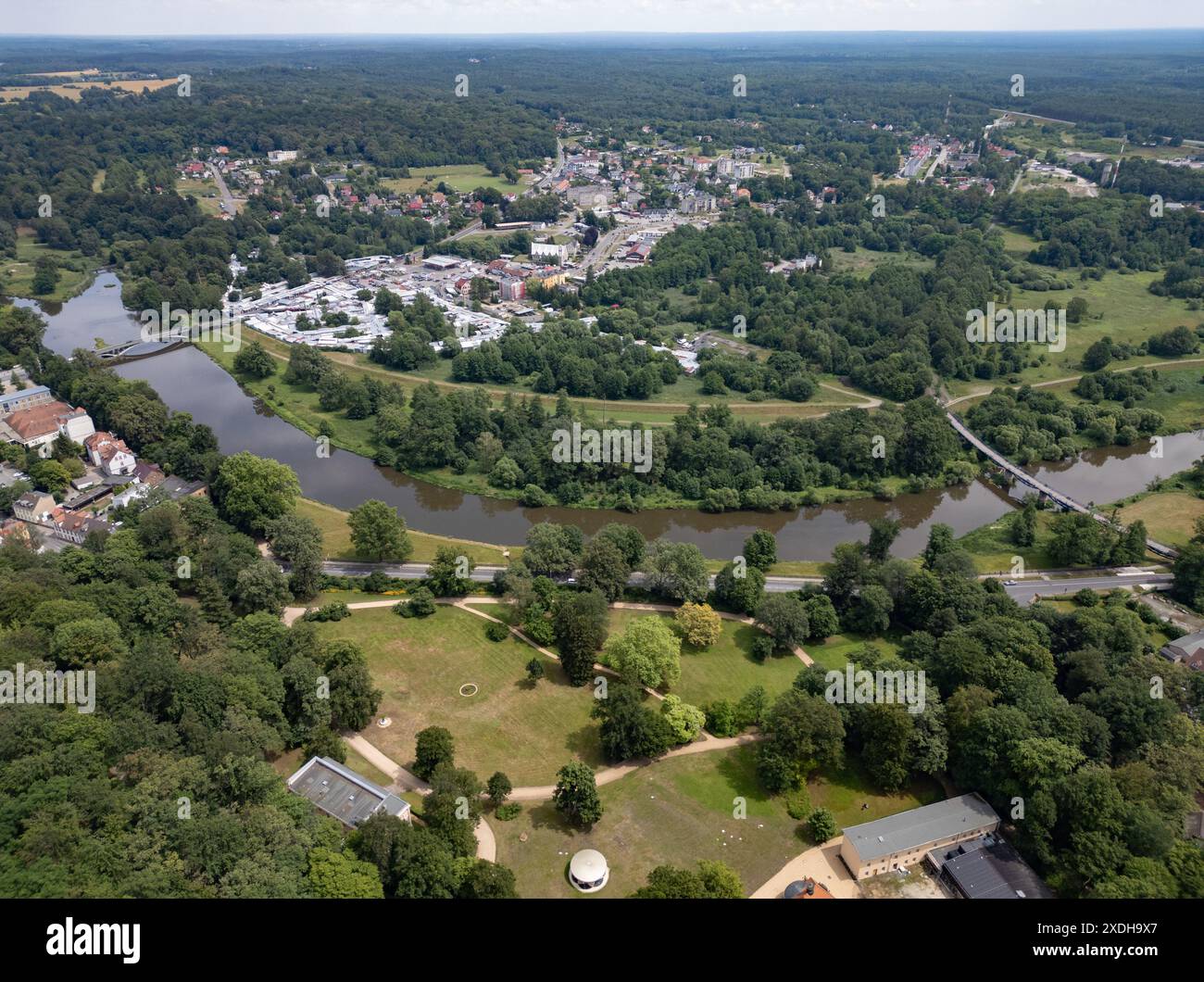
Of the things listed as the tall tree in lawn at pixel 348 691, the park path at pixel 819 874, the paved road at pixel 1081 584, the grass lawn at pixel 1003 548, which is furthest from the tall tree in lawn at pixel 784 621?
the tall tree in lawn at pixel 348 691

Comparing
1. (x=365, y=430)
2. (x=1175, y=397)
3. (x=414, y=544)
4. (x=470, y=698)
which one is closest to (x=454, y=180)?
(x=365, y=430)

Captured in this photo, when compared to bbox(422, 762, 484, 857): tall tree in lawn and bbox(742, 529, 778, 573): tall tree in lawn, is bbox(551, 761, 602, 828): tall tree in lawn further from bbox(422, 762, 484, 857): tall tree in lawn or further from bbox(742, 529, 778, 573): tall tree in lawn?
bbox(742, 529, 778, 573): tall tree in lawn

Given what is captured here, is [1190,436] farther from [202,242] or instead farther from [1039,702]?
[202,242]

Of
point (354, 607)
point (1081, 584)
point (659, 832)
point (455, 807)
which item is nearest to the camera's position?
point (455, 807)

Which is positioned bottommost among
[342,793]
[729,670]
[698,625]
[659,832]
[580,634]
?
[659,832]

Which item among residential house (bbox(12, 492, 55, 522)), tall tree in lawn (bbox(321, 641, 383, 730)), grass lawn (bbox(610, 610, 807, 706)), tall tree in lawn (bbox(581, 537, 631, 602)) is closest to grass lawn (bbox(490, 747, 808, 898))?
grass lawn (bbox(610, 610, 807, 706))

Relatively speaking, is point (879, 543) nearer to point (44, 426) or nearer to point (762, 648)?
point (762, 648)

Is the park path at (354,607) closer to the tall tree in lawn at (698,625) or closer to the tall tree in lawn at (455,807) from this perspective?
the tall tree in lawn at (455,807)
